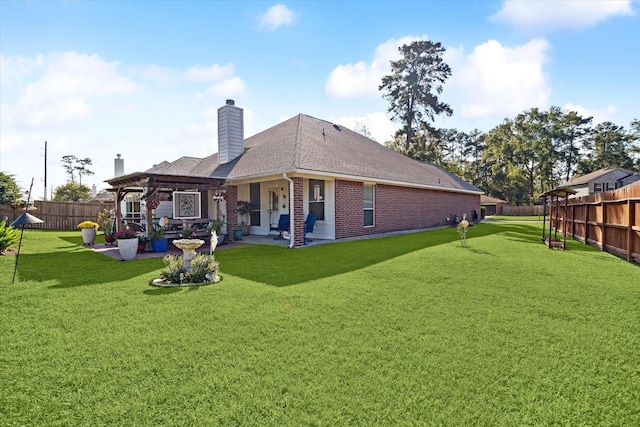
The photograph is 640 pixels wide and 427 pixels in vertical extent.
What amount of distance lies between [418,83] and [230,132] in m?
26.2

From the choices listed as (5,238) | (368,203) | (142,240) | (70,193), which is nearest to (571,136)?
(368,203)

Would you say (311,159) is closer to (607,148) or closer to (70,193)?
(70,193)

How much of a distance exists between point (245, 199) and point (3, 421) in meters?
13.3

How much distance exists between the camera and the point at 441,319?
4.09 m

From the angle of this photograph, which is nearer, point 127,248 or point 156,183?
point 127,248

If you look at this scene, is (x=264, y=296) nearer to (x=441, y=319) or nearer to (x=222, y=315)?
(x=222, y=315)

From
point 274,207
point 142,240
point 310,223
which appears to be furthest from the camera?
point 274,207

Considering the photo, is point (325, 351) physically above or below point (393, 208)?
below

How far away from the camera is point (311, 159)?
38.7 feet

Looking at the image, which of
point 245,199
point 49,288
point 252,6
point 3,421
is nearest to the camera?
point 3,421

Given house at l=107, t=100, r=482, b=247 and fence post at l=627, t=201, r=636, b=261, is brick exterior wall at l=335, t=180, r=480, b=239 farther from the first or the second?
fence post at l=627, t=201, r=636, b=261

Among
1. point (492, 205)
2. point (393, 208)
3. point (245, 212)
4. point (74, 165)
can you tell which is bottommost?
point (245, 212)

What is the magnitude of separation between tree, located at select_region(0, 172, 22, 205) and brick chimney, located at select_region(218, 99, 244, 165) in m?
14.2

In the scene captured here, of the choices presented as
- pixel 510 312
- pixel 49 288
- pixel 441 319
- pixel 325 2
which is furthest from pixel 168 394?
pixel 325 2
